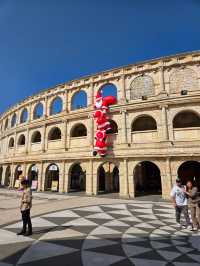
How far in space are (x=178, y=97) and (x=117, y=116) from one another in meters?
5.79

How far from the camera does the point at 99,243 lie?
618 cm

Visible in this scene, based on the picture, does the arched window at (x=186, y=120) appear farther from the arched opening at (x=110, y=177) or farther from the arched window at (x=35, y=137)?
the arched window at (x=35, y=137)

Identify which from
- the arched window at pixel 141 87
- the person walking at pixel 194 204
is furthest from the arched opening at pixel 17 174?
the person walking at pixel 194 204

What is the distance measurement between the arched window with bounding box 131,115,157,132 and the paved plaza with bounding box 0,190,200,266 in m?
12.2

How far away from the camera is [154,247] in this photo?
5.81 metres

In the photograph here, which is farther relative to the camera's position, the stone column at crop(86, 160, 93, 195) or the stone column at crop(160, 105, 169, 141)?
the stone column at crop(86, 160, 93, 195)

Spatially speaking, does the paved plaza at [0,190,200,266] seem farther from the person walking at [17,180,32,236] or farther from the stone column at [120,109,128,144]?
the stone column at [120,109,128,144]

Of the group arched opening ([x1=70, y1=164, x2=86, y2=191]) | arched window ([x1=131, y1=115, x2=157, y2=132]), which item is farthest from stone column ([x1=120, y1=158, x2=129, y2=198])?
arched opening ([x1=70, y1=164, x2=86, y2=191])

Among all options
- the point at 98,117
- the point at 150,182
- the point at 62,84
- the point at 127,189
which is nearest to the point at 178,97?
the point at 98,117

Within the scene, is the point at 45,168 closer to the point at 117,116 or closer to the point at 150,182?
the point at 117,116

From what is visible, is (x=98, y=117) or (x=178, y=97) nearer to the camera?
(x=178, y=97)

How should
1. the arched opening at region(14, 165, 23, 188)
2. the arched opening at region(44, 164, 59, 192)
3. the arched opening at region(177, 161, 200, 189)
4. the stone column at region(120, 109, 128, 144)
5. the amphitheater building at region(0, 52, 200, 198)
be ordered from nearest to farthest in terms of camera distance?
the amphitheater building at region(0, 52, 200, 198), the stone column at region(120, 109, 128, 144), the arched opening at region(177, 161, 200, 189), the arched opening at region(44, 164, 59, 192), the arched opening at region(14, 165, 23, 188)

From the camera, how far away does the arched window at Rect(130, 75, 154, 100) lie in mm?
19008

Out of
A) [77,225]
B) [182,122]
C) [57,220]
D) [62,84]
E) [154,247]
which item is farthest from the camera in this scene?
[62,84]
